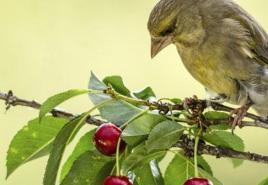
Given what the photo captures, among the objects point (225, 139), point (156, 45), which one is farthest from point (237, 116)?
point (156, 45)

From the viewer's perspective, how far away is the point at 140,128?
5.27 ft

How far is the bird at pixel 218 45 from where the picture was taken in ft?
7.15

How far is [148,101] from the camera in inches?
65.7

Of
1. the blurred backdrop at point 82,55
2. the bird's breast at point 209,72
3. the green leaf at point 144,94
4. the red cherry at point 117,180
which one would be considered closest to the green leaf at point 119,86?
the green leaf at point 144,94

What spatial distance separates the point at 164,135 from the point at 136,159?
0.22 feet

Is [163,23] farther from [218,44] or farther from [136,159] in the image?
[136,159]

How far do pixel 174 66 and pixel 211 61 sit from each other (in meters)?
1.97

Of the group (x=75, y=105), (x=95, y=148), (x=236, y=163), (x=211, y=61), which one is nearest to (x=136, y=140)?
(x=95, y=148)

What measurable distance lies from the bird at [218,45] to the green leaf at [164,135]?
0.52 m

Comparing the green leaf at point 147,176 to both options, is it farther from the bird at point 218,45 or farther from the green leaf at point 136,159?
the bird at point 218,45

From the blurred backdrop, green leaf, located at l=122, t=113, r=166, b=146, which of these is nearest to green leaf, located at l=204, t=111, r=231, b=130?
green leaf, located at l=122, t=113, r=166, b=146

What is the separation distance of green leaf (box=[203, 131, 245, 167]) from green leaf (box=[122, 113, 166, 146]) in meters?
0.10

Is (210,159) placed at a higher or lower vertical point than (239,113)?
lower

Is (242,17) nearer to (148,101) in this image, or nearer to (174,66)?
(148,101)
